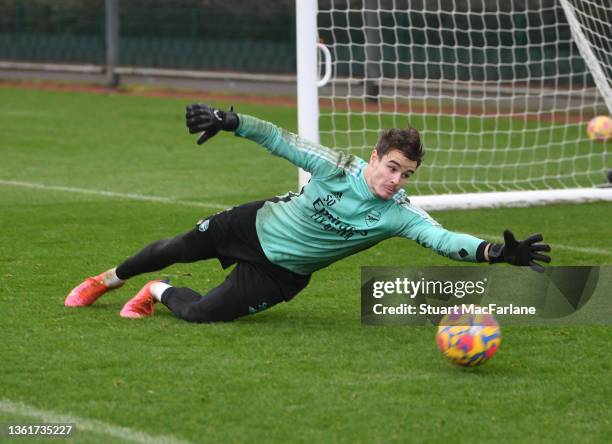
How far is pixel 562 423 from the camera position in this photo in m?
4.70

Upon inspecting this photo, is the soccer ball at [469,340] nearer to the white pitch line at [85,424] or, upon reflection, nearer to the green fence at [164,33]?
the white pitch line at [85,424]

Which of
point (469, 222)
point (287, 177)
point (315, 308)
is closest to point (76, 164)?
point (287, 177)

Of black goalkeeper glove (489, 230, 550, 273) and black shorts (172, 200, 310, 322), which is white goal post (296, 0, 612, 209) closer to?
black shorts (172, 200, 310, 322)

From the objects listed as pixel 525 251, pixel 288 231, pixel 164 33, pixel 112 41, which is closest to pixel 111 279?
pixel 288 231

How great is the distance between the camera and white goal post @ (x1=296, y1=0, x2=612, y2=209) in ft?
35.4

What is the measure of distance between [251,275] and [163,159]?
799 cm

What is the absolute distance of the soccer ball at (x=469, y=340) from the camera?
5352mm

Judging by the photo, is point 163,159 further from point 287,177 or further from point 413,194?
point 413,194

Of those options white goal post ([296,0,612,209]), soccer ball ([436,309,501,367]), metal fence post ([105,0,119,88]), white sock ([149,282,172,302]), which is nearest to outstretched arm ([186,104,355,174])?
white sock ([149,282,172,302])

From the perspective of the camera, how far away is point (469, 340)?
5.35 metres

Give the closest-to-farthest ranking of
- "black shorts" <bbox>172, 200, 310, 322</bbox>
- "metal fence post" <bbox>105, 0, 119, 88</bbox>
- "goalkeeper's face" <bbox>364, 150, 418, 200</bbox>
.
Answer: "goalkeeper's face" <bbox>364, 150, 418, 200</bbox>, "black shorts" <bbox>172, 200, 310, 322</bbox>, "metal fence post" <bbox>105, 0, 119, 88</bbox>

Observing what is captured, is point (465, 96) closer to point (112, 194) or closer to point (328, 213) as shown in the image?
point (112, 194)

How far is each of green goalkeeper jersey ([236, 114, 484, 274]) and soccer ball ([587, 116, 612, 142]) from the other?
384 inches

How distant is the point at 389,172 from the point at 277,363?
1087 mm
